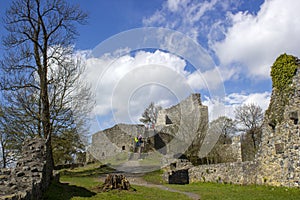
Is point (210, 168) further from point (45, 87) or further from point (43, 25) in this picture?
point (43, 25)

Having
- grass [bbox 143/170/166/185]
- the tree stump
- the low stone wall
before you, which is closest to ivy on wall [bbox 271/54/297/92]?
the low stone wall

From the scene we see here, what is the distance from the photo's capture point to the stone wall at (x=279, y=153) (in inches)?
412

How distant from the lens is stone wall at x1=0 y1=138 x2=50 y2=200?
6448 mm

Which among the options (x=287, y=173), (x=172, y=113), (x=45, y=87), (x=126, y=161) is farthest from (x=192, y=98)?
(x=287, y=173)

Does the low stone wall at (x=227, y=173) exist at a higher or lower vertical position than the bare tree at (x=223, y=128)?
lower

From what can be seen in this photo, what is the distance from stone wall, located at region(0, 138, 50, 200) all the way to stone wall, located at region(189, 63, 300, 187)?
8.51 m

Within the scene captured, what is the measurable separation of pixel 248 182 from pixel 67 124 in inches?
442

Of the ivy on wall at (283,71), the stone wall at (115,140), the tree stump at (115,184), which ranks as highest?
the ivy on wall at (283,71)

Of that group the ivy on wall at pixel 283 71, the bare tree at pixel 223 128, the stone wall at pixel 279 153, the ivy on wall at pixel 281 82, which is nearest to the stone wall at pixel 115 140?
the bare tree at pixel 223 128

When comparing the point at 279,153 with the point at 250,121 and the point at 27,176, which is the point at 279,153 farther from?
the point at 250,121

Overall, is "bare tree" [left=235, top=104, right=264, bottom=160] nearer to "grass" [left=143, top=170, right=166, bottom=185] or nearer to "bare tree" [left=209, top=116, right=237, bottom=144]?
"bare tree" [left=209, top=116, right=237, bottom=144]

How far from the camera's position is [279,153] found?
11.1m

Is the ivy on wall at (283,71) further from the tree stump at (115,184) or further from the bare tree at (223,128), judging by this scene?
the bare tree at (223,128)

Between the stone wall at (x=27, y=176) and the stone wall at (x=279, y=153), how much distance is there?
851 centimetres
